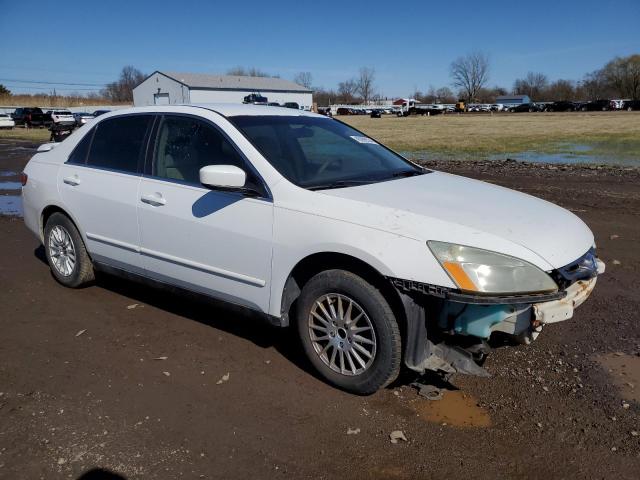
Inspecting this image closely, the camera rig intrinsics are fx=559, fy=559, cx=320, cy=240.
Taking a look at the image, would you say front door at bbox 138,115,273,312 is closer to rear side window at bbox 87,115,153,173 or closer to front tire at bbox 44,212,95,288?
rear side window at bbox 87,115,153,173

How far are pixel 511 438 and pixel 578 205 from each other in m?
6.91

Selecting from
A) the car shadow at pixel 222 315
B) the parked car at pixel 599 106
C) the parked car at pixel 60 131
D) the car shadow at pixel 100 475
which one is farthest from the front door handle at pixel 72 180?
the parked car at pixel 599 106

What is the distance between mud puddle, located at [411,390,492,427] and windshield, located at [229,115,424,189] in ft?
4.91

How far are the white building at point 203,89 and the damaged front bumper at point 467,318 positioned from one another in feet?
222

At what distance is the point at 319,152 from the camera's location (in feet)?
14.0

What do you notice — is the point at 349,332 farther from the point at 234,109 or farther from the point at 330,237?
the point at 234,109

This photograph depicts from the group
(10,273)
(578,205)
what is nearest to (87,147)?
(10,273)

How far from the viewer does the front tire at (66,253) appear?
514cm

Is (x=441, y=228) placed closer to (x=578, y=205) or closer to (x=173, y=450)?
(x=173, y=450)

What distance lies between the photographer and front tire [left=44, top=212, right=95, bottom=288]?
5.14 m

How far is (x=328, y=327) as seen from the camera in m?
3.52

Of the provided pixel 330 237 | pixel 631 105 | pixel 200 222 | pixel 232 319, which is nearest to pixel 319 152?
pixel 200 222

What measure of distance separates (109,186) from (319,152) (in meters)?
1.79

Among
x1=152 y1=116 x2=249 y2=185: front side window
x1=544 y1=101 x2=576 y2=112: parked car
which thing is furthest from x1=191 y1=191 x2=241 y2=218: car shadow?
x1=544 y1=101 x2=576 y2=112: parked car
